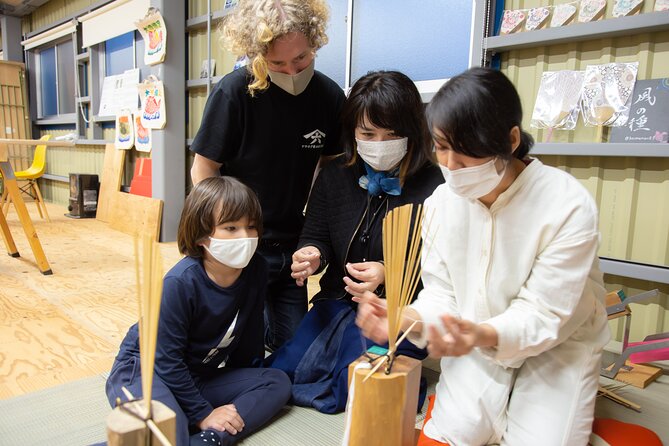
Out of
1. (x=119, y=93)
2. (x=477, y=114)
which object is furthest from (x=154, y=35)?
(x=477, y=114)

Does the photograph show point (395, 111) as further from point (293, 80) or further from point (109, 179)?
point (109, 179)

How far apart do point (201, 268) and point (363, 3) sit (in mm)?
2366

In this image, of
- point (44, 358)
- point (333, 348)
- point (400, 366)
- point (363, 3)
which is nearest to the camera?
point (400, 366)

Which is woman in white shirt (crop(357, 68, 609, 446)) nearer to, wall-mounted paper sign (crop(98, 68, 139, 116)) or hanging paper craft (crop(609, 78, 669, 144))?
hanging paper craft (crop(609, 78, 669, 144))

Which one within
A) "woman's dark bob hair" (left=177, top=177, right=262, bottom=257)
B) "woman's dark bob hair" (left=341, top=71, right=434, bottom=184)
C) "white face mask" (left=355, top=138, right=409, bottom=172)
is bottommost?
"woman's dark bob hair" (left=177, top=177, right=262, bottom=257)

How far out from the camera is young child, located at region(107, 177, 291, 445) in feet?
4.20

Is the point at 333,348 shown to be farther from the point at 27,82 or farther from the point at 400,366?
the point at 27,82

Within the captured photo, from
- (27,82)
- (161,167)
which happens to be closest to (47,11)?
(27,82)

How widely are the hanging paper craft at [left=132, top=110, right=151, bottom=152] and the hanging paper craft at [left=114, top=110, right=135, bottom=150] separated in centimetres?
11

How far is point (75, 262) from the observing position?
353cm

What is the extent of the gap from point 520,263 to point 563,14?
1665mm

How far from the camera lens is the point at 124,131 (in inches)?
208

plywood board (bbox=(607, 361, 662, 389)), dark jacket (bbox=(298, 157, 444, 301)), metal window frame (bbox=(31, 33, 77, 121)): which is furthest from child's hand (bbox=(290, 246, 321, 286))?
metal window frame (bbox=(31, 33, 77, 121))

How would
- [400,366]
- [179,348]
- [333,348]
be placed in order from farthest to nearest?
[333,348]
[179,348]
[400,366]
